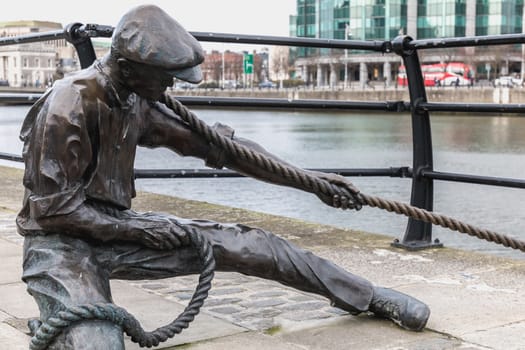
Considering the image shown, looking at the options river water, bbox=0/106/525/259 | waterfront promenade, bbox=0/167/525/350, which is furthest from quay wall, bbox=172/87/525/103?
waterfront promenade, bbox=0/167/525/350

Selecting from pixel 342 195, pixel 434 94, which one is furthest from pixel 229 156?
pixel 434 94

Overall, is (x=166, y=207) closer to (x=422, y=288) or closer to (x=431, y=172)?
(x=431, y=172)

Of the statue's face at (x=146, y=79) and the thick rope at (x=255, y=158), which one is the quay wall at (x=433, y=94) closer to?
the thick rope at (x=255, y=158)

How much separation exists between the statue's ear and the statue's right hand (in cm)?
56

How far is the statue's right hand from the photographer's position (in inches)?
133

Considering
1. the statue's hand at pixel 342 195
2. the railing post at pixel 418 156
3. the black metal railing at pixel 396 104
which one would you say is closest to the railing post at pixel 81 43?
the black metal railing at pixel 396 104

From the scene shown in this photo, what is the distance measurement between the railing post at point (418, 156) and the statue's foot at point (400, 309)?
193 cm

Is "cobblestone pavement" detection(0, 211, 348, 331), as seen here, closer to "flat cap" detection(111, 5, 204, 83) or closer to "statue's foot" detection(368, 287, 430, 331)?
"statue's foot" detection(368, 287, 430, 331)

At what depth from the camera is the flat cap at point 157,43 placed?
3121mm

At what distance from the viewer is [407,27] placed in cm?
8175

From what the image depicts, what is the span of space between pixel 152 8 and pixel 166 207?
445 cm

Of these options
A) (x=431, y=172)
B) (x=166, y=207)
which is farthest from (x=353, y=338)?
(x=166, y=207)

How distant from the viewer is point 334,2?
85.9 metres

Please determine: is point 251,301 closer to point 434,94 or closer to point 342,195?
point 342,195
